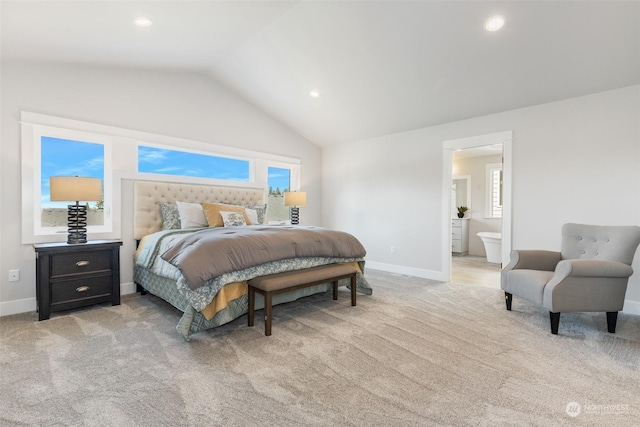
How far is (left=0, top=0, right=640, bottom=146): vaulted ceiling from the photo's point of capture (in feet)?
8.89

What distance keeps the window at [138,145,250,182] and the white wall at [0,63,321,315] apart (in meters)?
0.28

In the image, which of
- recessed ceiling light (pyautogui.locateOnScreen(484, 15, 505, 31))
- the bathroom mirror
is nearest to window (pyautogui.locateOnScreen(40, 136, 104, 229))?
recessed ceiling light (pyautogui.locateOnScreen(484, 15, 505, 31))

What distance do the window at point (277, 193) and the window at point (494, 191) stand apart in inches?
171

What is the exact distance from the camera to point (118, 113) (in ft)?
12.8

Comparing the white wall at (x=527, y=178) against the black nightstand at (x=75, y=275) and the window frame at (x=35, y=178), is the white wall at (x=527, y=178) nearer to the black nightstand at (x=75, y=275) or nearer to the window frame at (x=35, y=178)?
the black nightstand at (x=75, y=275)

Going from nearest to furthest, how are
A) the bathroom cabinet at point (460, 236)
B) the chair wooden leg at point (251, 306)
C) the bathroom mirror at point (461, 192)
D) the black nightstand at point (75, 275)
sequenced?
the chair wooden leg at point (251, 306) → the black nightstand at point (75, 275) → the bathroom cabinet at point (460, 236) → the bathroom mirror at point (461, 192)

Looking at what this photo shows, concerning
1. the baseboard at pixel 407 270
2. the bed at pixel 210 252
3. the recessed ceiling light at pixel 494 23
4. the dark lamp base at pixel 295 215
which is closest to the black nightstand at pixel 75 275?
the bed at pixel 210 252

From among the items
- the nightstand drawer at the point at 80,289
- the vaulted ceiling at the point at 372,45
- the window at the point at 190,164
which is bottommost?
the nightstand drawer at the point at 80,289

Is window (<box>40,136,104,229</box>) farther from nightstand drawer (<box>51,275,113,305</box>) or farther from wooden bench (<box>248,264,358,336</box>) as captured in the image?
wooden bench (<box>248,264,358,336</box>)

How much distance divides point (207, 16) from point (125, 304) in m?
3.09

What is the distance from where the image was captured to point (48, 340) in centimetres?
253

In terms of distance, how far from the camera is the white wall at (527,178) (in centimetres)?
334

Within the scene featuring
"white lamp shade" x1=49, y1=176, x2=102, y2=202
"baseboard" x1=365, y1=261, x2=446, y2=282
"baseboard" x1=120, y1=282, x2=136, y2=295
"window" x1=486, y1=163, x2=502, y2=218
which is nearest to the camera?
"white lamp shade" x1=49, y1=176, x2=102, y2=202

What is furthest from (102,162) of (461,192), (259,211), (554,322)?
(461,192)
